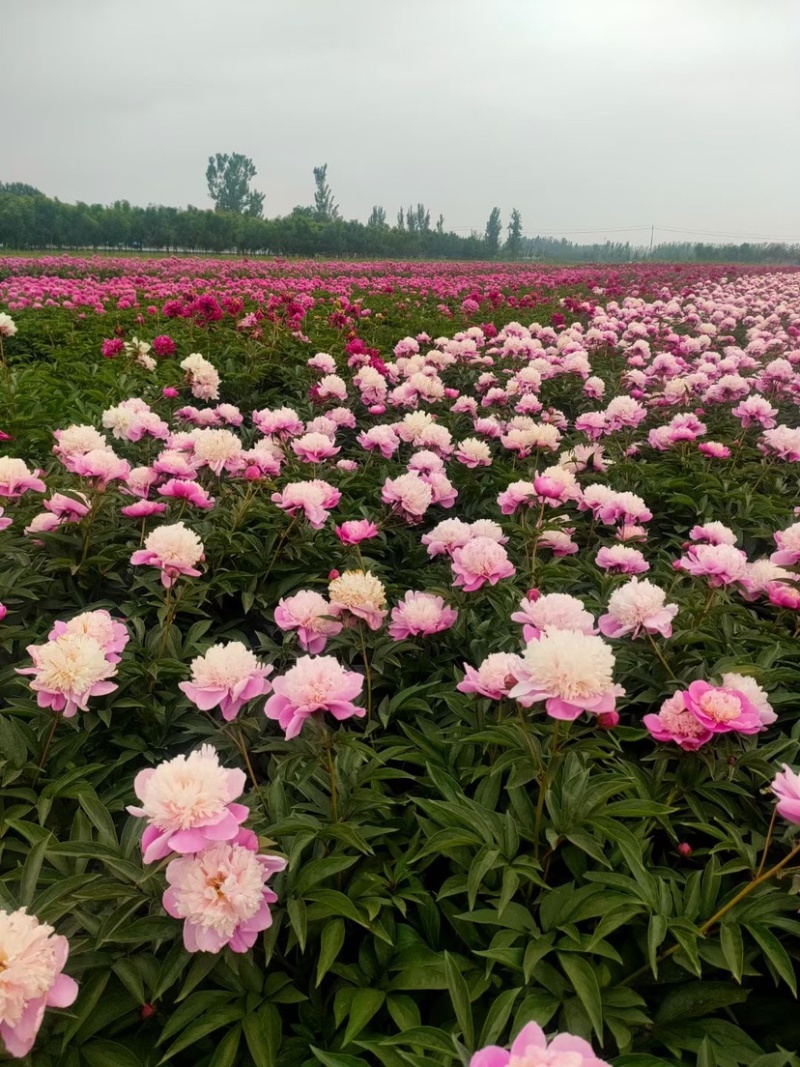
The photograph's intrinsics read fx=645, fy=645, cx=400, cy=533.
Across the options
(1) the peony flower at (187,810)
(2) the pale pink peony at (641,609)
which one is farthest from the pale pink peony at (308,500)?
(1) the peony flower at (187,810)

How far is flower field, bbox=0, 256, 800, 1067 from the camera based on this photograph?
1029 mm

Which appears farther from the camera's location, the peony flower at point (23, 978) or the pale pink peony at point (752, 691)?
the pale pink peony at point (752, 691)

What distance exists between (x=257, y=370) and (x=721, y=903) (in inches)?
170

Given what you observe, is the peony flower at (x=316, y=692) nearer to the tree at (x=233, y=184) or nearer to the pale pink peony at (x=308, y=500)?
the pale pink peony at (x=308, y=500)

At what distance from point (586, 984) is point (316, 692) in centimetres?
66

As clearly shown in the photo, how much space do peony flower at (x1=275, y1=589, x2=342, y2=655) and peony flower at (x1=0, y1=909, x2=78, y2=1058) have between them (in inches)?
33.0

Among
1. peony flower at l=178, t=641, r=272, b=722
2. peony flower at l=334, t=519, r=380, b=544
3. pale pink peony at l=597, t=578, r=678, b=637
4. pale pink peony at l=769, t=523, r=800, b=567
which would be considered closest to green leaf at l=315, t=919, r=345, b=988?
peony flower at l=178, t=641, r=272, b=722

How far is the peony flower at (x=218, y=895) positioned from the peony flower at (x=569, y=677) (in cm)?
50

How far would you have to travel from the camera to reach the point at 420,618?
68.9 inches

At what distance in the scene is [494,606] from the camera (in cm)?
199

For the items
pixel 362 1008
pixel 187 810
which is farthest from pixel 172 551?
pixel 362 1008

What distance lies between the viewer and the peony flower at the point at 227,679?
129 cm

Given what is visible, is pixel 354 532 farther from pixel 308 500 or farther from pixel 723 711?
pixel 723 711

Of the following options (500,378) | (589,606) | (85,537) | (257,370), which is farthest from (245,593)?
(500,378)
